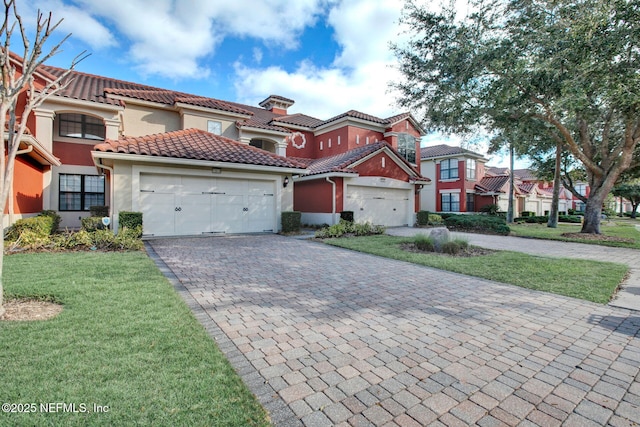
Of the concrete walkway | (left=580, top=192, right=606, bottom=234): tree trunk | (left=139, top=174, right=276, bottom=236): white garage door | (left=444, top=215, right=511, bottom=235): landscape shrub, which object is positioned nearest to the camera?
the concrete walkway

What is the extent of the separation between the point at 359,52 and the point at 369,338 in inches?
479

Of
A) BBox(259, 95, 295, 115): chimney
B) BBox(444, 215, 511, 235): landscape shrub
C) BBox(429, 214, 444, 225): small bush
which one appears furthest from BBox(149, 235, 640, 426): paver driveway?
BBox(259, 95, 295, 115): chimney

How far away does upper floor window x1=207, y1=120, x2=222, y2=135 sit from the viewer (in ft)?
56.1

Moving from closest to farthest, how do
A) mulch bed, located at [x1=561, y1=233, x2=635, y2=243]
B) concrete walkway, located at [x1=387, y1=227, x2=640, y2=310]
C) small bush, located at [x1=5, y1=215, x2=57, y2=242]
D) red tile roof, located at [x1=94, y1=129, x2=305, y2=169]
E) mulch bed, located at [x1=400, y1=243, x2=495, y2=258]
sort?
1. concrete walkway, located at [x1=387, y1=227, x2=640, y2=310]
2. small bush, located at [x1=5, y1=215, x2=57, y2=242]
3. mulch bed, located at [x1=400, y1=243, x2=495, y2=258]
4. red tile roof, located at [x1=94, y1=129, x2=305, y2=169]
5. mulch bed, located at [x1=561, y1=233, x2=635, y2=243]

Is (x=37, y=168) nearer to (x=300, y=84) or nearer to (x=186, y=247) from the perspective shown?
(x=186, y=247)

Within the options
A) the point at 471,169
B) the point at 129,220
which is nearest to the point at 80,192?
the point at 129,220

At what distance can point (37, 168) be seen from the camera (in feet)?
41.1

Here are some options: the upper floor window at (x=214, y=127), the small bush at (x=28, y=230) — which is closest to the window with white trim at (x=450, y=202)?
the upper floor window at (x=214, y=127)

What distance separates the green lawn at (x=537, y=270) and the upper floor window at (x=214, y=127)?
11.9m

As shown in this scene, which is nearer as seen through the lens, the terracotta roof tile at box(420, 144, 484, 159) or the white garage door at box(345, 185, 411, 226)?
the white garage door at box(345, 185, 411, 226)

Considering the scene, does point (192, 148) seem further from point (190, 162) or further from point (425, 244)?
point (425, 244)

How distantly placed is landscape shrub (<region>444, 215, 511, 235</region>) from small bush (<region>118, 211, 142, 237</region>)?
15.4m

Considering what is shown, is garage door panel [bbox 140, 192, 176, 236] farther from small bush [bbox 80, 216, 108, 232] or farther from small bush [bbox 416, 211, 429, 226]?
small bush [bbox 416, 211, 429, 226]

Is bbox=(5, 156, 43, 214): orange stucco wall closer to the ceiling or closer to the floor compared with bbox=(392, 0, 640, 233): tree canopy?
closer to the floor
